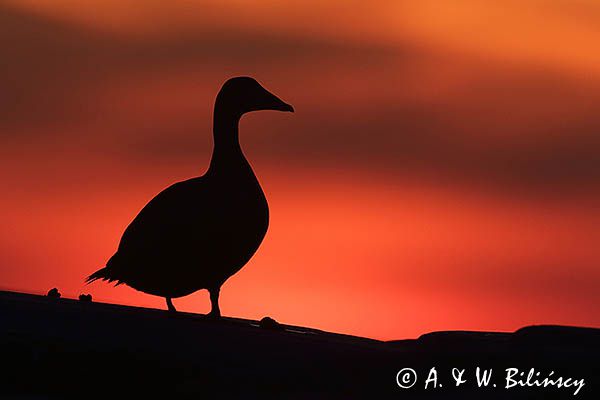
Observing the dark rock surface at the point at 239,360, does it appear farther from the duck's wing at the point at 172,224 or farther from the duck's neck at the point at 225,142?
the duck's neck at the point at 225,142

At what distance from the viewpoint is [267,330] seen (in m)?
9.16

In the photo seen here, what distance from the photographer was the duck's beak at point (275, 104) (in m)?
11.0

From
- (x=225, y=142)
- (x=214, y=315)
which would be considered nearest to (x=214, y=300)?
(x=214, y=315)

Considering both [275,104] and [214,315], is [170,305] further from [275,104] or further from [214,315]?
[275,104]

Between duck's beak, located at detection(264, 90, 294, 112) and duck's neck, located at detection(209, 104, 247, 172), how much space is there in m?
0.33

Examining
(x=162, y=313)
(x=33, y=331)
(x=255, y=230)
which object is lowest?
(x=33, y=331)

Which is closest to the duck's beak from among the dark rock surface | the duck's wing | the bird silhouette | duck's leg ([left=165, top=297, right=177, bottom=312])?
the bird silhouette

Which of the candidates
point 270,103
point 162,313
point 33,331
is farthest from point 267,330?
point 270,103

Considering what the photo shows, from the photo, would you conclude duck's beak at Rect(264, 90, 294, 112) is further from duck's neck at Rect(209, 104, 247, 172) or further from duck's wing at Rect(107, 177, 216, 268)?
duck's wing at Rect(107, 177, 216, 268)

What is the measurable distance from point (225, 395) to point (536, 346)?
100 inches

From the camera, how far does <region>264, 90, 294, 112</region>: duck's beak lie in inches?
435

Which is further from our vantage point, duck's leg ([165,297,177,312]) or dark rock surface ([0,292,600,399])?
duck's leg ([165,297,177,312])

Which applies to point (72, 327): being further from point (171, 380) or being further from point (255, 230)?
point (255, 230)

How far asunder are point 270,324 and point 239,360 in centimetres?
248
